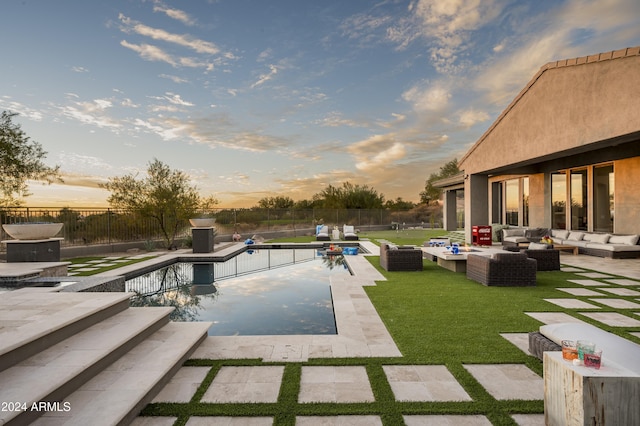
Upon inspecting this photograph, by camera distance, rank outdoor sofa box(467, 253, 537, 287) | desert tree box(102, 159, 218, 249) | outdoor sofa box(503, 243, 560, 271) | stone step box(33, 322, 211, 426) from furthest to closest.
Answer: desert tree box(102, 159, 218, 249), outdoor sofa box(503, 243, 560, 271), outdoor sofa box(467, 253, 537, 287), stone step box(33, 322, 211, 426)

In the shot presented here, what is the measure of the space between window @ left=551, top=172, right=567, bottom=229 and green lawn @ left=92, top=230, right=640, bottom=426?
8.26 metres

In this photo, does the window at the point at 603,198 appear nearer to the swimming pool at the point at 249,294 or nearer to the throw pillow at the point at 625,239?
the throw pillow at the point at 625,239

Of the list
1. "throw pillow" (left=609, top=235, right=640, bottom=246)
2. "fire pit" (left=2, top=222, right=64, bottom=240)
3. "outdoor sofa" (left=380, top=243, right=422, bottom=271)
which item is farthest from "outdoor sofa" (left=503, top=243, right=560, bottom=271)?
"fire pit" (left=2, top=222, right=64, bottom=240)

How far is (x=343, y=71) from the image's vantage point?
14.9 m

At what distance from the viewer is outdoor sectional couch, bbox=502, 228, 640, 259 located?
10.1m

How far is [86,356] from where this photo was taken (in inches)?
113

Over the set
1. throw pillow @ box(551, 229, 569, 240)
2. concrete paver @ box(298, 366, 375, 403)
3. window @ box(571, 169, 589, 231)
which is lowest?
concrete paver @ box(298, 366, 375, 403)

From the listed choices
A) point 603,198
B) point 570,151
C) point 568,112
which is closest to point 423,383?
point 568,112

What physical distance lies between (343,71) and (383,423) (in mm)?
14897

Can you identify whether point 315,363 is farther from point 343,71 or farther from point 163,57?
point 343,71

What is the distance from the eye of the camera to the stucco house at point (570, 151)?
24.3ft

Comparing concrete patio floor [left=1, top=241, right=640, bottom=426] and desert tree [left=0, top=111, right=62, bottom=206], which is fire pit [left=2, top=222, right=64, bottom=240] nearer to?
desert tree [left=0, top=111, right=62, bottom=206]

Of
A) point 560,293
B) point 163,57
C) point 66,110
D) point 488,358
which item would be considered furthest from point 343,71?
point 488,358

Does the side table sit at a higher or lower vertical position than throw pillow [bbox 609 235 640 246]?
lower
